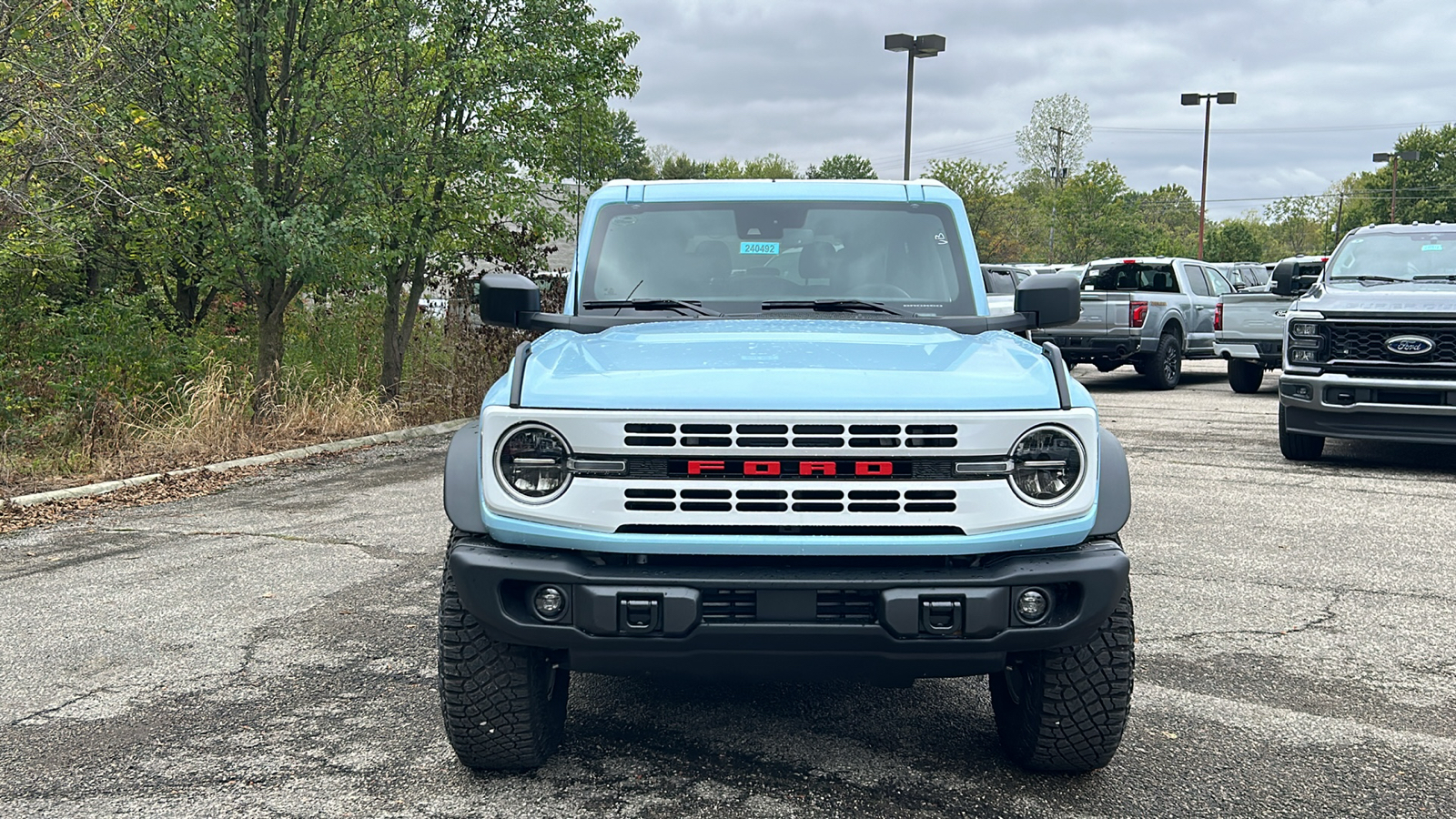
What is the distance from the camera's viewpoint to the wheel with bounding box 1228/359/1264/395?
59.0ft

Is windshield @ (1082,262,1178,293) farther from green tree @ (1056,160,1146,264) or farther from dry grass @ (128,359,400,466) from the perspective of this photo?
green tree @ (1056,160,1146,264)

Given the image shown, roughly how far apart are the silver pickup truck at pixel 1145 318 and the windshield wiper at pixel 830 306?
14.2 metres

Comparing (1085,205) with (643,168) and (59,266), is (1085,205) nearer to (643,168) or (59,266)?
(643,168)

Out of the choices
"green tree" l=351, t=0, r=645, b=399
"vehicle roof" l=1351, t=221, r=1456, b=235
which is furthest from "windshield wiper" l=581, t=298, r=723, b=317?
"vehicle roof" l=1351, t=221, r=1456, b=235

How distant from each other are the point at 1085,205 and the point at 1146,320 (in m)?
50.1

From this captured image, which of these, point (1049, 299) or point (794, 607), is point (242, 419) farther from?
point (794, 607)

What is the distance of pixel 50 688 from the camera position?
470 centimetres

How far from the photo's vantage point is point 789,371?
3504 millimetres

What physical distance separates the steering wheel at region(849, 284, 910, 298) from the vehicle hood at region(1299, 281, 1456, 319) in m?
6.71

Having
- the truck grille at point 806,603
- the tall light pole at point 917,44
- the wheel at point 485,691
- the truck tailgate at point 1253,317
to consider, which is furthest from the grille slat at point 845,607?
the tall light pole at point 917,44

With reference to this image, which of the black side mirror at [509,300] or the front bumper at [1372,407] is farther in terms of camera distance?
the front bumper at [1372,407]

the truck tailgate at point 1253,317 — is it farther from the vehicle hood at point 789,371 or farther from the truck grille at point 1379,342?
the vehicle hood at point 789,371

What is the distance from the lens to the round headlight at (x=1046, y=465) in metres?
3.32

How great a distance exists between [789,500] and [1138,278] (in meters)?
17.5
